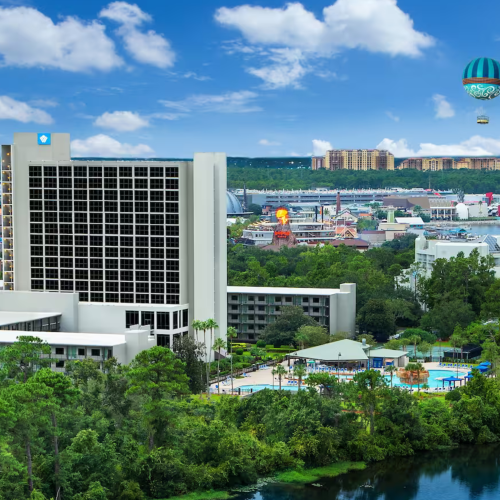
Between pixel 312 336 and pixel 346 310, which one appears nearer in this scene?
pixel 312 336

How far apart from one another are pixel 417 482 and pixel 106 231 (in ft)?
101

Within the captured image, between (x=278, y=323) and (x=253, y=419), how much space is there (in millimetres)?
27074

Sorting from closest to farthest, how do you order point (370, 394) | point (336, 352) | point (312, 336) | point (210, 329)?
1. point (370, 394)
2. point (210, 329)
3. point (336, 352)
4. point (312, 336)

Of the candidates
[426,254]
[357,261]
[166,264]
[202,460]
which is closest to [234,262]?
[357,261]

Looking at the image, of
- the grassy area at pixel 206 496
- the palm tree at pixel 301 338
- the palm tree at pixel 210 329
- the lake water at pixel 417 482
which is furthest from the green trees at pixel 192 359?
the lake water at pixel 417 482

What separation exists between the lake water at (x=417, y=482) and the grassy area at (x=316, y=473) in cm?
43

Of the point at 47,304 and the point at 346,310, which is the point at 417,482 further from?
the point at 346,310

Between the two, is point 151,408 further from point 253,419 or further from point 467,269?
point 467,269

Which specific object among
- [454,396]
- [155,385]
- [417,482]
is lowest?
[417,482]

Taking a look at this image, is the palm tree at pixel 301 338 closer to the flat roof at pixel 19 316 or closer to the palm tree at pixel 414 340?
the palm tree at pixel 414 340

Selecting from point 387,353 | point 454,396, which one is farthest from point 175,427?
point 387,353

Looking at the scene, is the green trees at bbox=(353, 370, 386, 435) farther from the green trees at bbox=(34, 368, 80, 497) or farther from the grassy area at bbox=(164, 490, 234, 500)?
the green trees at bbox=(34, 368, 80, 497)

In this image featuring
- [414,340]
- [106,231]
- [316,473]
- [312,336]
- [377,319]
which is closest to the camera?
[316,473]

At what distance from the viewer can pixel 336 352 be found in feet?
242
